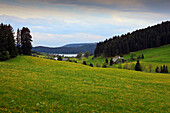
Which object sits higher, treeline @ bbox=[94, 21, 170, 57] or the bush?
treeline @ bbox=[94, 21, 170, 57]

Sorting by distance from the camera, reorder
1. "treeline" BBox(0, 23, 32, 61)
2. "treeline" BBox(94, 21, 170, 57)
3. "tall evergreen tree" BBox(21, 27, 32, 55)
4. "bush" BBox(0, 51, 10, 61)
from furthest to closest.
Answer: "treeline" BBox(94, 21, 170, 57) < "tall evergreen tree" BBox(21, 27, 32, 55) < "treeline" BBox(0, 23, 32, 61) < "bush" BBox(0, 51, 10, 61)

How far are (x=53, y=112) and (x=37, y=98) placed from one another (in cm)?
375

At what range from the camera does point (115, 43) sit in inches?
7160

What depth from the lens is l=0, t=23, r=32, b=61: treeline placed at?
186 feet

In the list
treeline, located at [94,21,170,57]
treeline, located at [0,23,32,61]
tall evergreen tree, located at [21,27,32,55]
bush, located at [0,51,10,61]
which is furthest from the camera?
treeline, located at [94,21,170,57]

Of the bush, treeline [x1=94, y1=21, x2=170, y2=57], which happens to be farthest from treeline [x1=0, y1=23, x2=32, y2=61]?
treeline [x1=94, y1=21, x2=170, y2=57]

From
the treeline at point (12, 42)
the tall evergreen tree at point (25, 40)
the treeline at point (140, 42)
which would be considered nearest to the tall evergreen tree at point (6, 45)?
the treeline at point (12, 42)

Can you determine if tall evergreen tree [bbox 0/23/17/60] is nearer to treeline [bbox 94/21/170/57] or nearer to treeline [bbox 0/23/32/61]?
treeline [bbox 0/23/32/61]

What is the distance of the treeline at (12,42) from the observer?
56.7 metres

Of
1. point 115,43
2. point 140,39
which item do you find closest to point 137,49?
point 140,39

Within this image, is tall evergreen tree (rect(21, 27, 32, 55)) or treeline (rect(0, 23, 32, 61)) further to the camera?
tall evergreen tree (rect(21, 27, 32, 55))

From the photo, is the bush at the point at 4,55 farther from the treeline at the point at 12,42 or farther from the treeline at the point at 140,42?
the treeline at the point at 140,42

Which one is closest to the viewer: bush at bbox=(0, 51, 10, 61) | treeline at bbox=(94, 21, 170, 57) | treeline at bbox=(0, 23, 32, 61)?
bush at bbox=(0, 51, 10, 61)

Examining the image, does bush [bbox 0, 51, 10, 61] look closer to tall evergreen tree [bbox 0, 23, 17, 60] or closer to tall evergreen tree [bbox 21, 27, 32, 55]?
tall evergreen tree [bbox 0, 23, 17, 60]
